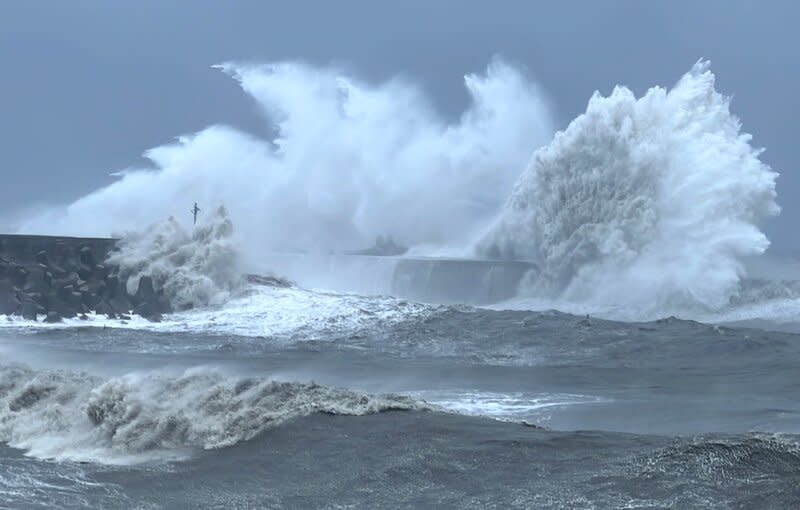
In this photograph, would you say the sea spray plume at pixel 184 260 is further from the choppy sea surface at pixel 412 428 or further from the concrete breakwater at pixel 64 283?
the choppy sea surface at pixel 412 428

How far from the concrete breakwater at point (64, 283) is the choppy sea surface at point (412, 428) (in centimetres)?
712

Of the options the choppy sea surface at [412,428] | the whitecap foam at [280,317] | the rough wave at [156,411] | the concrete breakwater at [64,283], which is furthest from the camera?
the concrete breakwater at [64,283]

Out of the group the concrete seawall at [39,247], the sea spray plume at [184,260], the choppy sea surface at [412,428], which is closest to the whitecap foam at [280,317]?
the sea spray plume at [184,260]

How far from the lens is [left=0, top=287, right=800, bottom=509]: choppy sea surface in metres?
6.69

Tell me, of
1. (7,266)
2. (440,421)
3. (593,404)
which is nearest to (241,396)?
(440,421)

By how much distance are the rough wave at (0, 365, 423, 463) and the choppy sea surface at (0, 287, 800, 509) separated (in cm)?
2

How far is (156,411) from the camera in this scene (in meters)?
9.08

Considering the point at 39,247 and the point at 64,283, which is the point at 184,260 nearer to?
the point at 64,283

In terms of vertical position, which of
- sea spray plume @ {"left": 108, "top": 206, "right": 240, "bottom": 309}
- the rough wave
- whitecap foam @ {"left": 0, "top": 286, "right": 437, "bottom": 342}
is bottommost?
the rough wave

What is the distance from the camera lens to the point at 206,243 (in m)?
27.6

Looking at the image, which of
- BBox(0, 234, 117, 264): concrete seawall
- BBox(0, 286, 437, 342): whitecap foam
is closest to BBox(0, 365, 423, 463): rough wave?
BBox(0, 286, 437, 342): whitecap foam

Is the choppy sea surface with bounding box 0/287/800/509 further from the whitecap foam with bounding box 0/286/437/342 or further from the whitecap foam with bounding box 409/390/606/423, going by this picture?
the whitecap foam with bounding box 0/286/437/342

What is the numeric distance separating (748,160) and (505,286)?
789 centimetres

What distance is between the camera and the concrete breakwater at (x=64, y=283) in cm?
2369
